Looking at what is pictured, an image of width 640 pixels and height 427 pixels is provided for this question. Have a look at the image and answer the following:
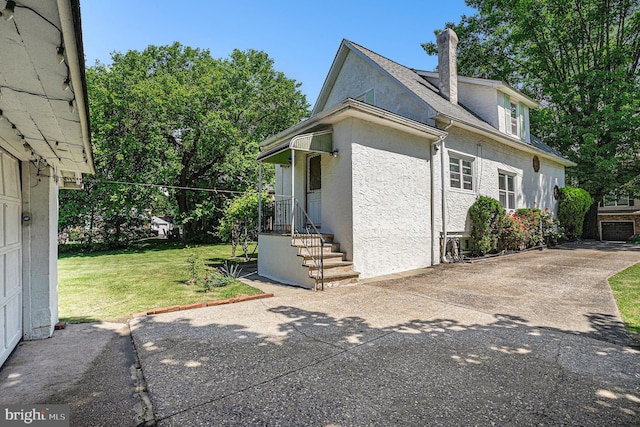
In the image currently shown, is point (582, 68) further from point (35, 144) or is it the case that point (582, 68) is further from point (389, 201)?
point (35, 144)

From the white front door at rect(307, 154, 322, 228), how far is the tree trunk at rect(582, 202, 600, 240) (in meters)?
17.9

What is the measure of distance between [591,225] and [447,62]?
45.3ft

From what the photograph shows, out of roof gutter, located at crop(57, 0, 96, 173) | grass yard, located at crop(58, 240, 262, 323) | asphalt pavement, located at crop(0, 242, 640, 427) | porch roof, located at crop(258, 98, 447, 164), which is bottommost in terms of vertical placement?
grass yard, located at crop(58, 240, 262, 323)

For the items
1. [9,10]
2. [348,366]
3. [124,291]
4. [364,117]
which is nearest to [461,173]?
[364,117]

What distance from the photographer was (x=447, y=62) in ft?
40.6

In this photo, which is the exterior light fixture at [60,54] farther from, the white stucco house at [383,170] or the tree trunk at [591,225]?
the tree trunk at [591,225]

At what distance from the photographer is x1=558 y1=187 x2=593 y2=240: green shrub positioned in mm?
15478

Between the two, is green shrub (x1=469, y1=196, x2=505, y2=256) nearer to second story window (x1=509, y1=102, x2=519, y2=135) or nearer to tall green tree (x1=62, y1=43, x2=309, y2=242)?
second story window (x1=509, y1=102, x2=519, y2=135)

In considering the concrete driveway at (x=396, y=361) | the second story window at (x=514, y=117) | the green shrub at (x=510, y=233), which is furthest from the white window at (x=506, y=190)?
the concrete driveway at (x=396, y=361)

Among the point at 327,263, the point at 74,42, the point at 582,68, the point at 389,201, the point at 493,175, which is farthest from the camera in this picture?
the point at 582,68

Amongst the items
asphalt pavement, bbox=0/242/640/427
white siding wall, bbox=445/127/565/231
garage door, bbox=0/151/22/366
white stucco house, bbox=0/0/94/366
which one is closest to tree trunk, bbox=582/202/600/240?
white siding wall, bbox=445/127/565/231

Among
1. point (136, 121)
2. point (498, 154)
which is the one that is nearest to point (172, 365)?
point (498, 154)

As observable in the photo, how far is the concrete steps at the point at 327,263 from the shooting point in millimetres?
6977

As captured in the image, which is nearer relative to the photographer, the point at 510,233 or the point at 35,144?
the point at 35,144
